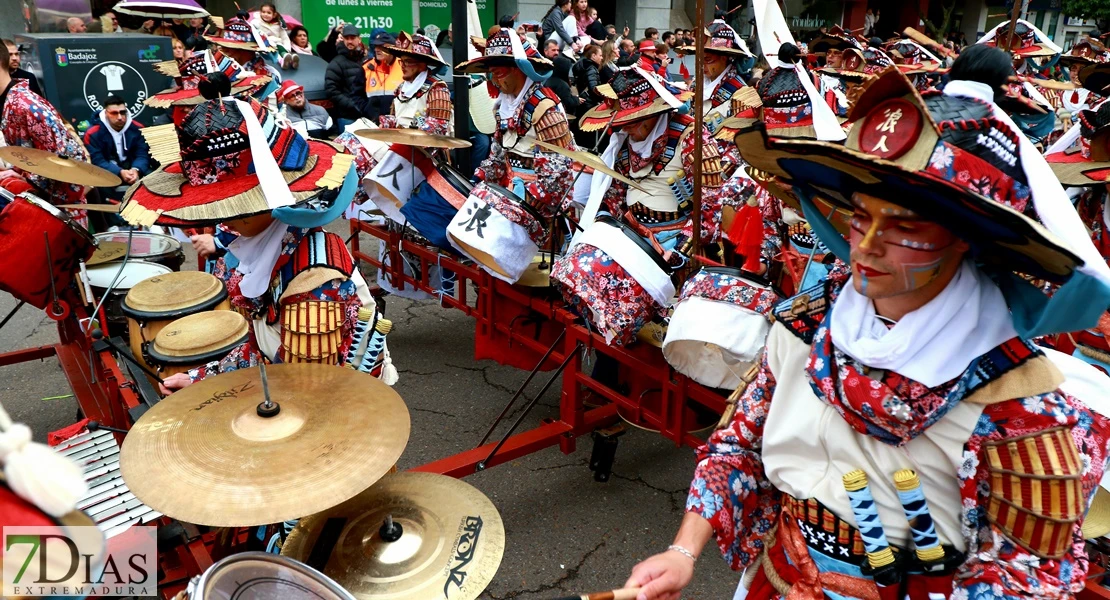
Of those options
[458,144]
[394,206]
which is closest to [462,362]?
[394,206]

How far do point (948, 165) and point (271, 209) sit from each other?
1.93 meters

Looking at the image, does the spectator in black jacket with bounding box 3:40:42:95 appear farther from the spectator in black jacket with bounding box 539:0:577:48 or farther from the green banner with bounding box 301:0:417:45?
the spectator in black jacket with bounding box 539:0:577:48

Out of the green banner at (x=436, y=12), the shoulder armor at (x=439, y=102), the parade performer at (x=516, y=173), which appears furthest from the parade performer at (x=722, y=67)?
the green banner at (x=436, y=12)

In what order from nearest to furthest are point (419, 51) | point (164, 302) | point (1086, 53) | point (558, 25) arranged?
point (164, 302) < point (419, 51) < point (1086, 53) < point (558, 25)

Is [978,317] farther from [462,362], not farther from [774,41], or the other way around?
[462,362]

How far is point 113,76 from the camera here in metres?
8.90

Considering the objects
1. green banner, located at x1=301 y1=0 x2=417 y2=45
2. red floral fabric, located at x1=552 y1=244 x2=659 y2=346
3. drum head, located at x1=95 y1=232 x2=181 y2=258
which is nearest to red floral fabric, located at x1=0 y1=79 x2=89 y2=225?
drum head, located at x1=95 y1=232 x2=181 y2=258

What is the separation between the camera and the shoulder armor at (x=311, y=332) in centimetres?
242

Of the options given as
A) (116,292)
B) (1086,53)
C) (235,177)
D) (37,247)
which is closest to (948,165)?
(235,177)

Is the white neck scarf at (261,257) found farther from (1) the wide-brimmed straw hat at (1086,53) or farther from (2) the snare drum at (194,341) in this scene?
(1) the wide-brimmed straw hat at (1086,53)

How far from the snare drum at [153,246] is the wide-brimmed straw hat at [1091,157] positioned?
16.4ft

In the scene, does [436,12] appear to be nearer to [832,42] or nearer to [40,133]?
[832,42]

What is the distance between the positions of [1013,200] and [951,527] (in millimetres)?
688

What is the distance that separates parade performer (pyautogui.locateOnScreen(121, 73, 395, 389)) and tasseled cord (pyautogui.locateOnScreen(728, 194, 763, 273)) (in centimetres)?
202
